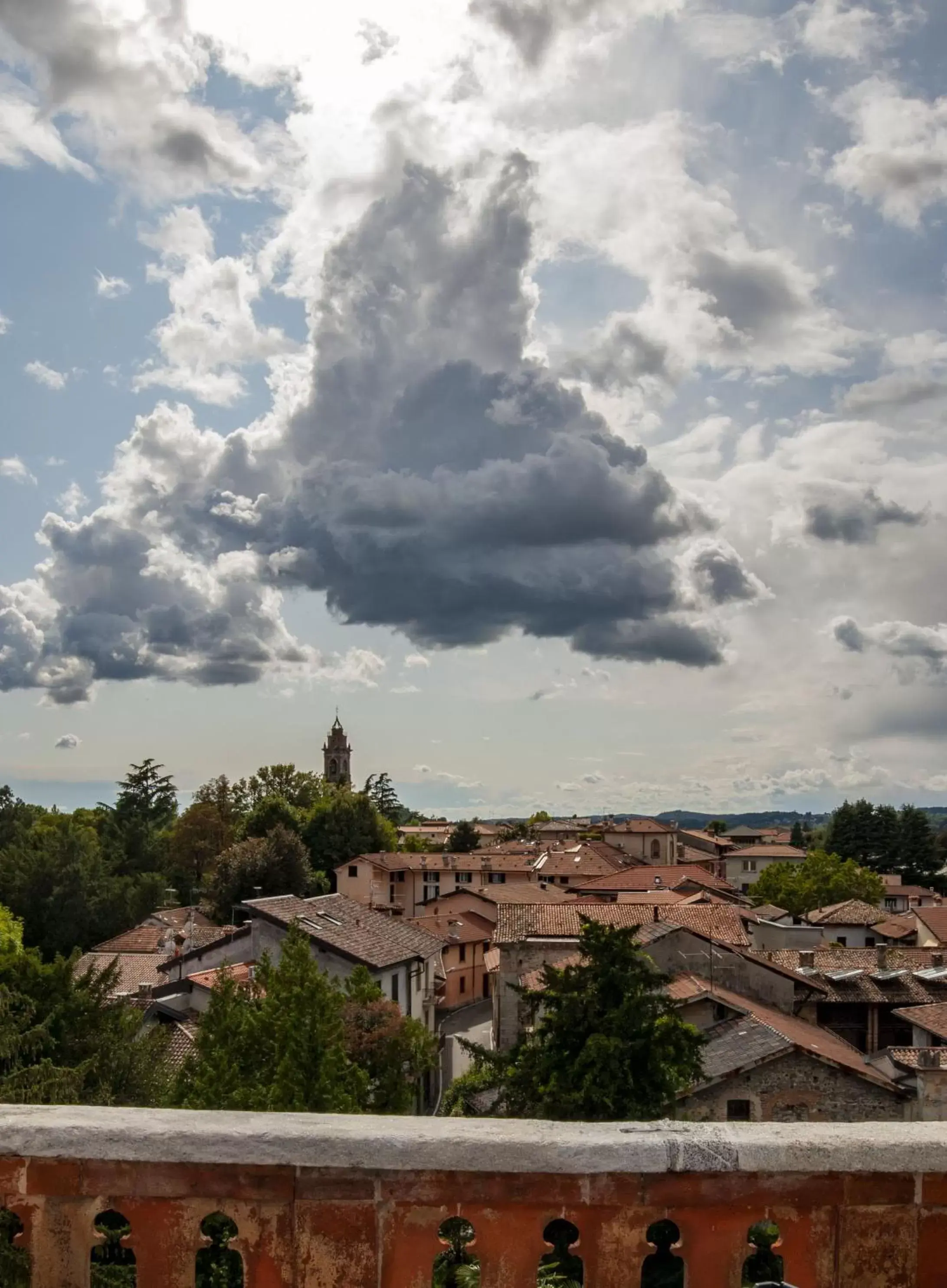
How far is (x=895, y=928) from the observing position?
178ft

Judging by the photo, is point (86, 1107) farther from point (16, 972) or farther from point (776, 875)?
point (776, 875)

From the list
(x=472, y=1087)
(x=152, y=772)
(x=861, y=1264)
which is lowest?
(x=472, y=1087)

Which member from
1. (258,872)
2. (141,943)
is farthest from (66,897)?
(141,943)

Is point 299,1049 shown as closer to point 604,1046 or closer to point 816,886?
point 604,1046

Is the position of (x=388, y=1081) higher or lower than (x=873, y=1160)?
lower

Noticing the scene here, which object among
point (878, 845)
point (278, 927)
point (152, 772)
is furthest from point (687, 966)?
point (878, 845)

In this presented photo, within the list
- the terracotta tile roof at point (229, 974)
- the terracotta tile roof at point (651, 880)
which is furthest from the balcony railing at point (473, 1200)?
the terracotta tile roof at point (651, 880)

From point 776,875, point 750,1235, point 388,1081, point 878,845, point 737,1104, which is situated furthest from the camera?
point 878,845

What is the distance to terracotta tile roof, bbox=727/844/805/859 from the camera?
101m

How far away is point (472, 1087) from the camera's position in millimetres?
28469

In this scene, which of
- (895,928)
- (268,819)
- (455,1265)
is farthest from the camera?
(268,819)

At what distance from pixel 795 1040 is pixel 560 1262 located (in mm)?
17468

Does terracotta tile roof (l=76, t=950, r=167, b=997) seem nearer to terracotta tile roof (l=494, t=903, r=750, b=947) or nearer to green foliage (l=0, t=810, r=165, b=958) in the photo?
terracotta tile roof (l=494, t=903, r=750, b=947)

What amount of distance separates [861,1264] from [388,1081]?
68.9 ft
